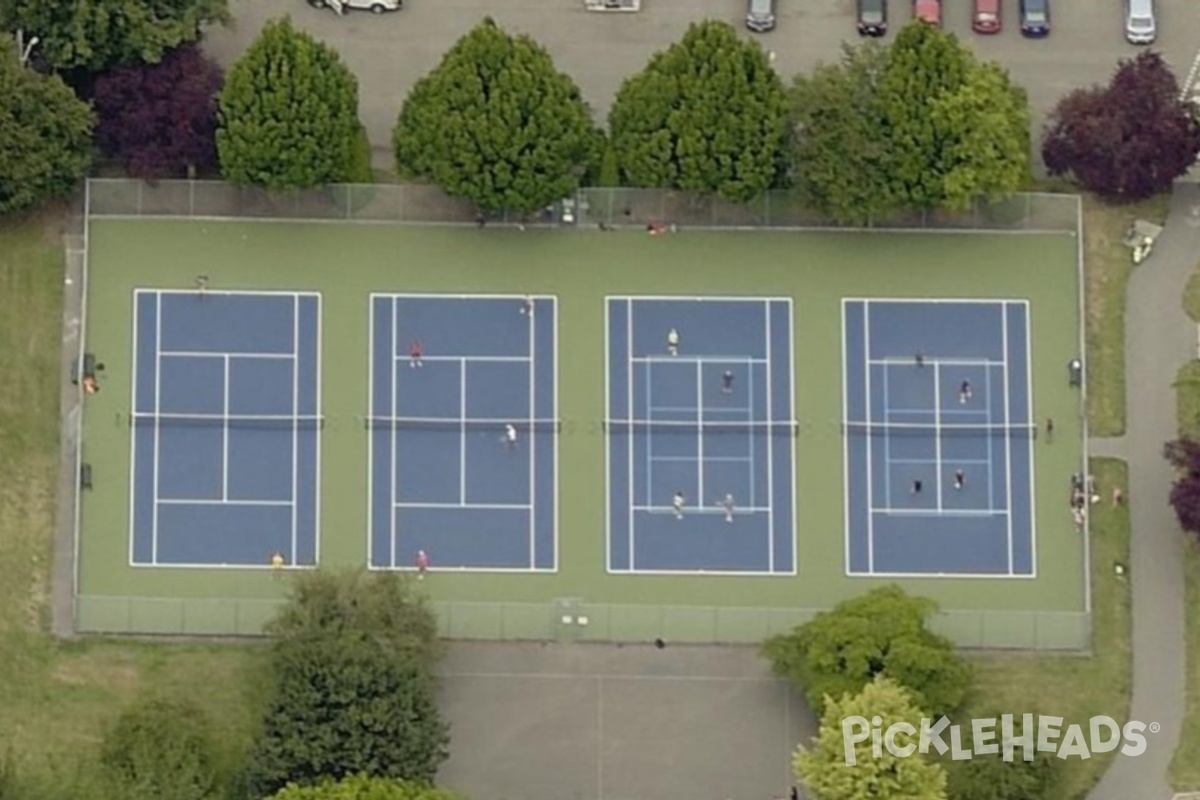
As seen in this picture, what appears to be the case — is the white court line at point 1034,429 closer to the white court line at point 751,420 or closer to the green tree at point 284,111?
the white court line at point 751,420

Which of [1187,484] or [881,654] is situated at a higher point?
[1187,484]

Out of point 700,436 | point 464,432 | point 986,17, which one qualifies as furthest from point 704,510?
point 986,17

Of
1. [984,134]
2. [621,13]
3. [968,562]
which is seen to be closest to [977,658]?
[968,562]

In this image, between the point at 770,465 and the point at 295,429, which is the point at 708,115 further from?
the point at 295,429

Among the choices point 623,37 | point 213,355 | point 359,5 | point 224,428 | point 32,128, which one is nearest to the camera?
point 32,128

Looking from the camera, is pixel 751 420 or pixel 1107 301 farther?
pixel 1107 301

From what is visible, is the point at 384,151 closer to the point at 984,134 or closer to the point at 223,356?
the point at 223,356

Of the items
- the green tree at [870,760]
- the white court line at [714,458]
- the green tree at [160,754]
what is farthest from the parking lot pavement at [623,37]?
the green tree at [870,760]
